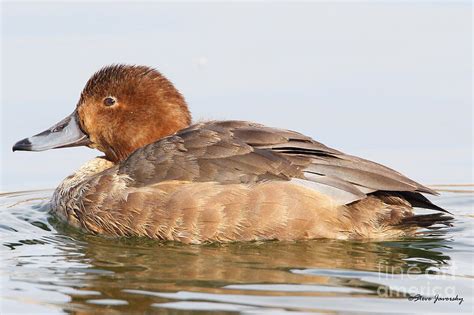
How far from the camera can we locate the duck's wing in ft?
23.5

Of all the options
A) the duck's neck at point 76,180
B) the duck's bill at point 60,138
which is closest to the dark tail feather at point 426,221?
the duck's neck at point 76,180

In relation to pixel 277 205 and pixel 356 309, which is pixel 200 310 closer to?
pixel 356 309

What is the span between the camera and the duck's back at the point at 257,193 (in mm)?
7133

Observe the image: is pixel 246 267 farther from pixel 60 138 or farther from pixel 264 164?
pixel 60 138

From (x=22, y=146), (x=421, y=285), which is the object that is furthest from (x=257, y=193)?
(x=22, y=146)

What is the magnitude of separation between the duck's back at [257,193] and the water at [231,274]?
10 cm

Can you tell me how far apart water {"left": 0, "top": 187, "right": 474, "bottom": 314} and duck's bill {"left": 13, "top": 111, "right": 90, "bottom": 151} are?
33.0 inches

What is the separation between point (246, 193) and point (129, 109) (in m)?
1.41

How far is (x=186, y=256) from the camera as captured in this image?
694 cm

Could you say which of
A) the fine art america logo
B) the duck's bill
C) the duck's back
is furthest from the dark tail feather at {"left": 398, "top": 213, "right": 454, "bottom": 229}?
the duck's bill

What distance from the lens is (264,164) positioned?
285 inches

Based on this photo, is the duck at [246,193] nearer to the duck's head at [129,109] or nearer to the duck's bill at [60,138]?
the duck's head at [129,109]

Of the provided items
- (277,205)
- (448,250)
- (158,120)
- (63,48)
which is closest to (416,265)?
(448,250)

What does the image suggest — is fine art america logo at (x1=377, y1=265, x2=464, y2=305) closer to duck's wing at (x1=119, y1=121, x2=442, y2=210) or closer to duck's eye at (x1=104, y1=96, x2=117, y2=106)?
duck's wing at (x1=119, y1=121, x2=442, y2=210)
